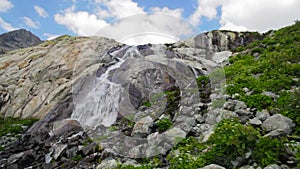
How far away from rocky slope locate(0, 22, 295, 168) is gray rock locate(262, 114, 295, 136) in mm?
25

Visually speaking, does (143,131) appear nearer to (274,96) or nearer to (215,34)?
(274,96)

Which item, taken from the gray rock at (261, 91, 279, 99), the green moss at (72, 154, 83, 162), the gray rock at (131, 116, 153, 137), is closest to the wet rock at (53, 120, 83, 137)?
the green moss at (72, 154, 83, 162)

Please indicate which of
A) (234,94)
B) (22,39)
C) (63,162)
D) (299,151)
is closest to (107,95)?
(63,162)

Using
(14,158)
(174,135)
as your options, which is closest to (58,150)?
(14,158)

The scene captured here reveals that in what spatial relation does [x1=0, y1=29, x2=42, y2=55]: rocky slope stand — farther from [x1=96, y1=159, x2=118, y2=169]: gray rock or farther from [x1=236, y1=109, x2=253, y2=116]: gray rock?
[x1=236, y1=109, x2=253, y2=116]: gray rock

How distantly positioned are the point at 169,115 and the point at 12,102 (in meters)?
19.3

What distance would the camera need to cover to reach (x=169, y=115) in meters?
11.9

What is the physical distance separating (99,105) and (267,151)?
13.4 m

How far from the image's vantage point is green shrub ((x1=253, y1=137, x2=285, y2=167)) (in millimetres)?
6469

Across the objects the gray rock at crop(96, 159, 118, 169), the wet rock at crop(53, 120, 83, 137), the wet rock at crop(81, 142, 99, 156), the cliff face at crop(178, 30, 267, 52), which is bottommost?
the gray rock at crop(96, 159, 118, 169)

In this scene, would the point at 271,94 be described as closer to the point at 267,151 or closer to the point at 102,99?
the point at 267,151

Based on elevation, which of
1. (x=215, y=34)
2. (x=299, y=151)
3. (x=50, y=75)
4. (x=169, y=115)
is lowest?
(x=299, y=151)

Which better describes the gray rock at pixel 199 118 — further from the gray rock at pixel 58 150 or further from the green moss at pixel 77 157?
the gray rock at pixel 58 150

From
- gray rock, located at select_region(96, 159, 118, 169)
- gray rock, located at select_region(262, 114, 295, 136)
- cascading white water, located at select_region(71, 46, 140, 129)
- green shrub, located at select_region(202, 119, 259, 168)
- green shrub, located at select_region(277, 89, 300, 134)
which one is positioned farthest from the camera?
cascading white water, located at select_region(71, 46, 140, 129)
